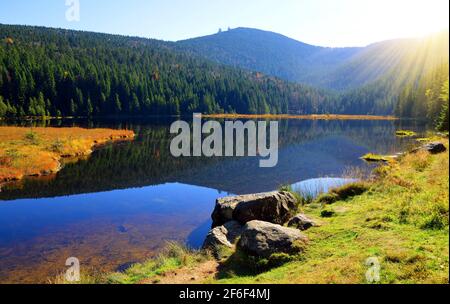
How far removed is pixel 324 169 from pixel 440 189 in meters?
27.4

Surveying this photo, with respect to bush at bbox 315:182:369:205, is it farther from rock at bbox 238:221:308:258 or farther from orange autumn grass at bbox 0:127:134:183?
orange autumn grass at bbox 0:127:134:183

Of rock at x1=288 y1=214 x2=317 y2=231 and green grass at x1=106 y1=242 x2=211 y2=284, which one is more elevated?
rock at x1=288 y1=214 x2=317 y2=231

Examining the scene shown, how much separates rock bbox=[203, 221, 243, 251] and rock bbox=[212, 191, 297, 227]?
655mm

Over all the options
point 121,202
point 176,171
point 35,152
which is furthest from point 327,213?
point 35,152

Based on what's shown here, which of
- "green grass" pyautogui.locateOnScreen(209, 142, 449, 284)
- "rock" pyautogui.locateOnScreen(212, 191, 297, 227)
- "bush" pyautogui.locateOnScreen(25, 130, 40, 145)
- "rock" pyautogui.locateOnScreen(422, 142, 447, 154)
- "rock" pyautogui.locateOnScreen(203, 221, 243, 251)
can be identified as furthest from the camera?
"bush" pyautogui.locateOnScreen(25, 130, 40, 145)

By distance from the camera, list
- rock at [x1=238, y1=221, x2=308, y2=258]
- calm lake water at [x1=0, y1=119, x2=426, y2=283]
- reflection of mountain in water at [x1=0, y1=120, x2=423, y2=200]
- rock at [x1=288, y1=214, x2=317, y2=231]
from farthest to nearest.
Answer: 1. reflection of mountain in water at [x1=0, y1=120, x2=423, y2=200]
2. calm lake water at [x1=0, y1=119, x2=426, y2=283]
3. rock at [x1=288, y1=214, x2=317, y2=231]
4. rock at [x1=238, y1=221, x2=308, y2=258]

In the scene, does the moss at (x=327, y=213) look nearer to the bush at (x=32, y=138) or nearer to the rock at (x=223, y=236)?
the rock at (x=223, y=236)

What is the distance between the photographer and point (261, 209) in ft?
67.1

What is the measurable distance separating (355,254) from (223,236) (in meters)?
7.62

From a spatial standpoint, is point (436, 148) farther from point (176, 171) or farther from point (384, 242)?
point (176, 171)

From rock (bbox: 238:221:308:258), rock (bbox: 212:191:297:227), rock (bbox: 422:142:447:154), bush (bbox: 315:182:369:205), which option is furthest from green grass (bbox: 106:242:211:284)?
rock (bbox: 422:142:447:154)

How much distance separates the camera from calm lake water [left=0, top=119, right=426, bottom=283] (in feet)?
63.3

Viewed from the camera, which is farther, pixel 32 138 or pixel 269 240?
pixel 32 138
